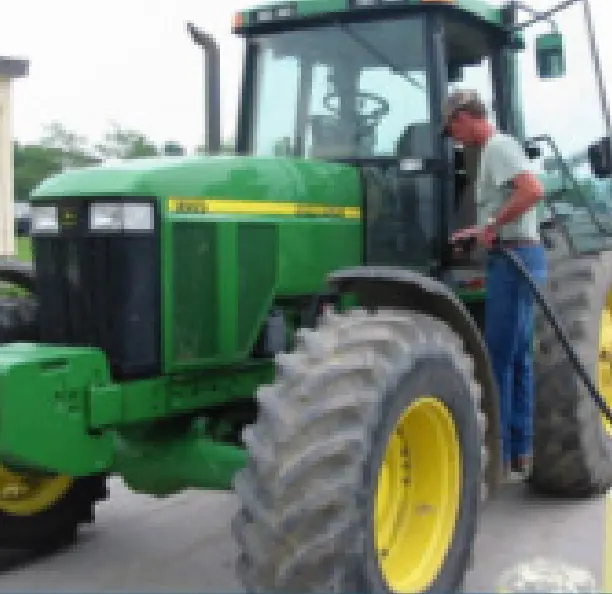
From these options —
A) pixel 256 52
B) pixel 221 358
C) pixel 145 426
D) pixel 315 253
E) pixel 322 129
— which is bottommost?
pixel 145 426

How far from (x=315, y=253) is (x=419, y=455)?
3.87ft

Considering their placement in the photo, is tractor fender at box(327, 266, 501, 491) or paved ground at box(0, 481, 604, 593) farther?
paved ground at box(0, 481, 604, 593)

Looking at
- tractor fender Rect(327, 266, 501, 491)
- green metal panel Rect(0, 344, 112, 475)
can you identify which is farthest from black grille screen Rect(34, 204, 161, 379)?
tractor fender Rect(327, 266, 501, 491)

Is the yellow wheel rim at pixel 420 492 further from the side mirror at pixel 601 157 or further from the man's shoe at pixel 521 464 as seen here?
the side mirror at pixel 601 157

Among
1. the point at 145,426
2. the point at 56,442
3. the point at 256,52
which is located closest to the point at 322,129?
the point at 256,52

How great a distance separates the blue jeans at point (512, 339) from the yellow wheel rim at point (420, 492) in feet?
2.10

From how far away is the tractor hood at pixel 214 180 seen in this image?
453 centimetres

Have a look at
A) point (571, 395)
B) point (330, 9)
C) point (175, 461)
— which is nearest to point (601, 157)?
point (571, 395)

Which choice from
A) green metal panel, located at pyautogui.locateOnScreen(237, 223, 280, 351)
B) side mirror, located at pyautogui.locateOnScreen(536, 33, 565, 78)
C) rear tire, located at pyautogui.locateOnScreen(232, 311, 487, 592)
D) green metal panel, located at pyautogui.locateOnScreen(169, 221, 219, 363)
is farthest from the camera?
side mirror, located at pyautogui.locateOnScreen(536, 33, 565, 78)

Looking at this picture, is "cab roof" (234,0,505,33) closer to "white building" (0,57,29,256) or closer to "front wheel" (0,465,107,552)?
"front wheel" (0,465,107,552)

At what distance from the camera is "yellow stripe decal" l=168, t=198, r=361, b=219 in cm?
460

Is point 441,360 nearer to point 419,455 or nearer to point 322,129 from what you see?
point 419,455

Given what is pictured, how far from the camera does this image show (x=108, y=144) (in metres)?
65.4

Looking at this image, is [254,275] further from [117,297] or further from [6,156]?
[6,156]
